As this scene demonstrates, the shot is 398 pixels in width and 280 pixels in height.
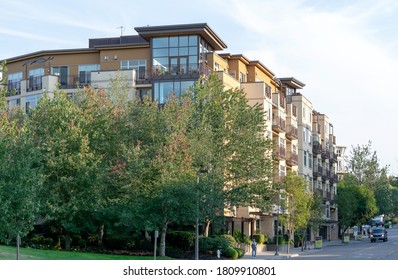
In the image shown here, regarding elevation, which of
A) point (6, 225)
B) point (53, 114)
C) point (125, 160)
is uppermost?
point (53, 114)

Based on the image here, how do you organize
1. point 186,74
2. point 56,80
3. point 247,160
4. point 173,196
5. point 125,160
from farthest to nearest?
point 56,80 → point 186,74 → point 247,160 → point 125,160 → point 173,196

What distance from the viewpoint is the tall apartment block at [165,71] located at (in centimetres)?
6650

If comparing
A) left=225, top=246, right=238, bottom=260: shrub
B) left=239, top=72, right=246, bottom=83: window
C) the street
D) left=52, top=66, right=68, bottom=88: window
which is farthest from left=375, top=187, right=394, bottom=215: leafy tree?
left=225, top=246, right=238, bottom=260: shrub

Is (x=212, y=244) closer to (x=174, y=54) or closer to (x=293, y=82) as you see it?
(x=174, y=54)

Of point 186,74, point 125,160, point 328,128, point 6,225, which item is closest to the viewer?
point 6,225

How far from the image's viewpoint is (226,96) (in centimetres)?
5803

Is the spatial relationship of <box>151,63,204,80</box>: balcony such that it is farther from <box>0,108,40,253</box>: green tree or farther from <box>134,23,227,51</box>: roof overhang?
<box>0,108,40,253</box>: green tree

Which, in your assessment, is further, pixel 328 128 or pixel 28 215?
pixel 328 128

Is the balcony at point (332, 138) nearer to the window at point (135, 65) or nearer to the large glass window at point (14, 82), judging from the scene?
the window at point (135, 65)

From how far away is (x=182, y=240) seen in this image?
54.0 m

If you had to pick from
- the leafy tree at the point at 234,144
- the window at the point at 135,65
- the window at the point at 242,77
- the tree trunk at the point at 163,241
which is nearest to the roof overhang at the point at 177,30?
the window at the point at 135,65

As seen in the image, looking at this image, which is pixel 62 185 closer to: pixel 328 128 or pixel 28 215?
pixel 28 215

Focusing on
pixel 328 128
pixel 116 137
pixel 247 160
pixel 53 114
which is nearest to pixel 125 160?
pixel 116 137

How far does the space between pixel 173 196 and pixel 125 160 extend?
528 centimetres
